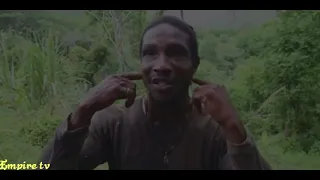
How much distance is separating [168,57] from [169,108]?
32cm

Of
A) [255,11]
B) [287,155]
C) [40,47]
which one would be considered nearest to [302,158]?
[287,155]

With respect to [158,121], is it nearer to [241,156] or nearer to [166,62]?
[166,62]

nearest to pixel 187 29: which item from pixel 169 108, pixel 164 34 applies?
pixel 164 34

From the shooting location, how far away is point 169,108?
356 centimetres

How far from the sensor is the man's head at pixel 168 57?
3.51 meters

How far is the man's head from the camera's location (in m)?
3.51

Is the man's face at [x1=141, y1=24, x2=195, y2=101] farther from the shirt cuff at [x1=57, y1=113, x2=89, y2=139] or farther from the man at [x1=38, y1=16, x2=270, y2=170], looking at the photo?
the shirt cuff at [x1=57, y1=113, x2=89, y2=139]

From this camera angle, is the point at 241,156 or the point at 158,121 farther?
the point at 158,121

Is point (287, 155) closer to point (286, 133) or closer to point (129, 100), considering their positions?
point (286, 133)

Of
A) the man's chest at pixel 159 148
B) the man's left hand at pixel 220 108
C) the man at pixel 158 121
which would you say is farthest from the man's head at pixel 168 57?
the man's chest at pixel 159 148

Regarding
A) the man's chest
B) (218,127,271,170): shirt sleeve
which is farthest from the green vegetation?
the man's chest

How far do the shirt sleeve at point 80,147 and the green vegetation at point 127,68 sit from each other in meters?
0.11

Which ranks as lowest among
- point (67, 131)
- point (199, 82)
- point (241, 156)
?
point (241, 156)

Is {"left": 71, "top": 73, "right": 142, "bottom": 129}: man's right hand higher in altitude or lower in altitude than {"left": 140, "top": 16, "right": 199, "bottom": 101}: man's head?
lower
